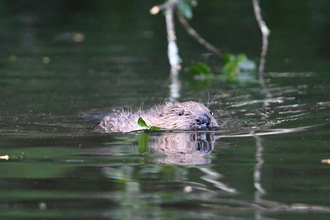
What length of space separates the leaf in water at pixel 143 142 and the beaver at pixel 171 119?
307 millimetres

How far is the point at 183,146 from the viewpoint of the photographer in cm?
596

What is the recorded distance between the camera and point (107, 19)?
18.6 meters

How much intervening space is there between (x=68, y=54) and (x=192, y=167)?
28.1 feet

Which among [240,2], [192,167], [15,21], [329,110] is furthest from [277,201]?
[240,2]

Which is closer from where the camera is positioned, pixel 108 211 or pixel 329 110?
pixel 108 211

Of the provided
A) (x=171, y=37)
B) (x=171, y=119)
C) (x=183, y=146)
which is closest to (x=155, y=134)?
(x=171, y=119)

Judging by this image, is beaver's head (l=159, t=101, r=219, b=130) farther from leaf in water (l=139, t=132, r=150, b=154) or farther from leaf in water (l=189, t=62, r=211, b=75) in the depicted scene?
leaf in water (l=189, t=62, r=211, b=75)

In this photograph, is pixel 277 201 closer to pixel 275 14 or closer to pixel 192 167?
pixel 192 167

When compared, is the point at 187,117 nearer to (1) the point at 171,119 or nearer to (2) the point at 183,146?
(1) the point at 171,119

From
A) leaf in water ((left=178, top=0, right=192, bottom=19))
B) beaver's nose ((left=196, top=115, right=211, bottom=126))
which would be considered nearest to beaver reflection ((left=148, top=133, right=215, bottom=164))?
beaver's nose ((left=196, top=115, right=211, bottom=126))

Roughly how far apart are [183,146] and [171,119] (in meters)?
1.28

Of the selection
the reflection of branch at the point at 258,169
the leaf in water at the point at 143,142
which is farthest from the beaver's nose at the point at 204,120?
the reflection of branch at the point at 258,169

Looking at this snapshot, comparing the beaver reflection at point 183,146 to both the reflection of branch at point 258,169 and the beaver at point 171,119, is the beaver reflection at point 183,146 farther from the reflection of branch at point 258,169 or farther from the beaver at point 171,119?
the reflection of branch at point 258,169

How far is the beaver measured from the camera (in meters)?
6.95
